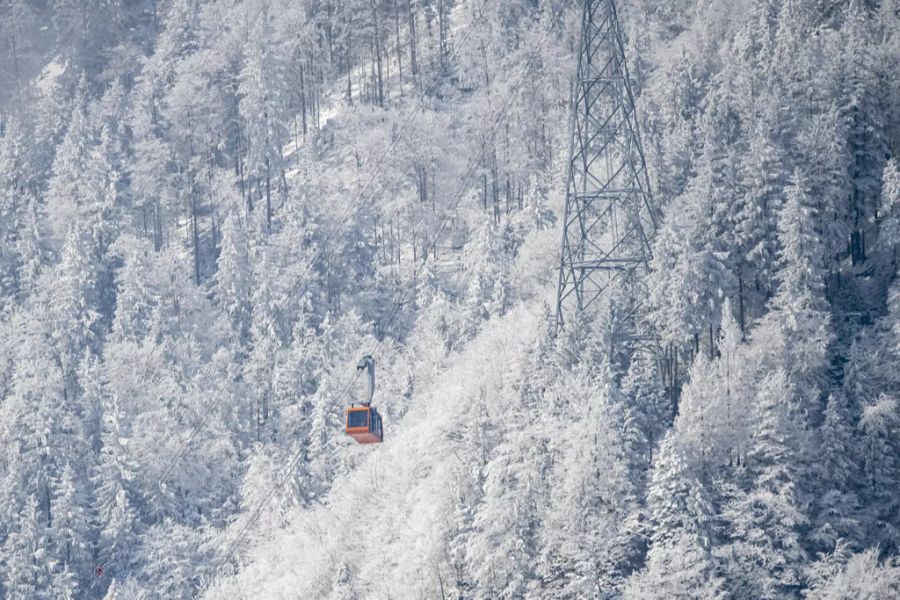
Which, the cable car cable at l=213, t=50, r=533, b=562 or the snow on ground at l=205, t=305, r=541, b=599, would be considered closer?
the snow on ground at l=205, t=305, r=541, b=599

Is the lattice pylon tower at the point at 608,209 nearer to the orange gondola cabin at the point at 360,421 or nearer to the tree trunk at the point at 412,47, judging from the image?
the orange gondola cabin at the point at 360,421

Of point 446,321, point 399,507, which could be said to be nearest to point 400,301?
point 446,321

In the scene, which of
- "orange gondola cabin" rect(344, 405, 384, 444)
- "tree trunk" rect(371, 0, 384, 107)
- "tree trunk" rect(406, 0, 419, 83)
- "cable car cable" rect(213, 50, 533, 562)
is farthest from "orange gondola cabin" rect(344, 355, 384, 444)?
"tree trunk" rect(406, 0, 419, 83)

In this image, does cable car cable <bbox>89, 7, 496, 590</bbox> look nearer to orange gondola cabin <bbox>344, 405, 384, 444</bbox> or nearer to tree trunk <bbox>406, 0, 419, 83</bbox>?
tree trunk <bbox>406, 0, 419, 83</bbox>

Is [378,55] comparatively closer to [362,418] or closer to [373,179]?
[373,179]

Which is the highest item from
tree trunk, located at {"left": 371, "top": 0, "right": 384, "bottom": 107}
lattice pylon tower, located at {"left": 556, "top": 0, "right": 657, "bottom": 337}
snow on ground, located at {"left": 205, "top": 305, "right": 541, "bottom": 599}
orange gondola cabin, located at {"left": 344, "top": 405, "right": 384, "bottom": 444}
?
tree trunk, located at {"left": 371, "top": 0, "right": 384, "bottom": 107}

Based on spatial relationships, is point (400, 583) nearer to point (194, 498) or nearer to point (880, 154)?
point (194, 498)
